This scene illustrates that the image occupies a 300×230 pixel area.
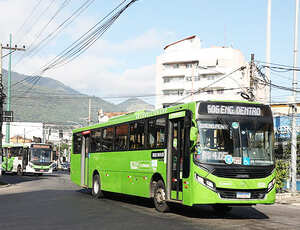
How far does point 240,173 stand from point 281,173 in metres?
13.5

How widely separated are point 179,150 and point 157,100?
67.1 meters

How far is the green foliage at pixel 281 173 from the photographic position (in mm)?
23997

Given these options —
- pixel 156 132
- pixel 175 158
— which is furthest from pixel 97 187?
pixel 175 158

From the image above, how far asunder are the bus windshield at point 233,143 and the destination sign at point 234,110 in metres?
0.23

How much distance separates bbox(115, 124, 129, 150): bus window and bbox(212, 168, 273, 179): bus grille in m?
5.52

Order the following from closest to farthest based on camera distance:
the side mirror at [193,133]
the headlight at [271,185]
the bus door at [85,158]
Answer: the side mirror at [193,133] < the headlight at [271,185] < the bus door at [85,158]

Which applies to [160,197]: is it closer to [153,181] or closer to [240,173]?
[153,181]

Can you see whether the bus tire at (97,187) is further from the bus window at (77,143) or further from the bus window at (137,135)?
the bus window at (137,135)

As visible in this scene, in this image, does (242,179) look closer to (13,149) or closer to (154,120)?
(154,120)

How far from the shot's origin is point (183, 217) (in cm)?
1241

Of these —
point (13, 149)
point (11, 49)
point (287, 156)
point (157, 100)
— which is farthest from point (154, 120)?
point (157, 100)

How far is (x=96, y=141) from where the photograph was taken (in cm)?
1978

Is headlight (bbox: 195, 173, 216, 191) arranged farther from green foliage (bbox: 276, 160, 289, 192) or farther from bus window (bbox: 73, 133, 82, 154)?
green foliage (bbox: 276, 160, 289, 192)

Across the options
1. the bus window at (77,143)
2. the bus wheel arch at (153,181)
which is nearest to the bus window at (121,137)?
the bus wheel arch at (153,181)
